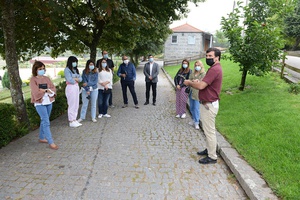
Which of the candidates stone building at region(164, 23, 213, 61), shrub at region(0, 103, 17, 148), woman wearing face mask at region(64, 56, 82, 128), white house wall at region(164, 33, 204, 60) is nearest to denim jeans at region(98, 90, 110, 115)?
woman wearing face mask at region(64, 56, 82, 128)

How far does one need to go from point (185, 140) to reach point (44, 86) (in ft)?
10.8

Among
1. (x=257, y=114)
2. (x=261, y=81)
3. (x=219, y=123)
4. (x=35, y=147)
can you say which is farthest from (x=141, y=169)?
(x=261, y=81)

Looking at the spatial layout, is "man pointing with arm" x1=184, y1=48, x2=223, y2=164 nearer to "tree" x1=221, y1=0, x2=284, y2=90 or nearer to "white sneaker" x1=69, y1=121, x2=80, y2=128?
"white sneaker" x1=69, y1=121, x2=80, y2=128

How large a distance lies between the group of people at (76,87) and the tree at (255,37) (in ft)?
10.3

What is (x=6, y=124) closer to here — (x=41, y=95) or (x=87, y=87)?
(x=41, y=95)

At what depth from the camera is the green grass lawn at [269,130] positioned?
3396 mm

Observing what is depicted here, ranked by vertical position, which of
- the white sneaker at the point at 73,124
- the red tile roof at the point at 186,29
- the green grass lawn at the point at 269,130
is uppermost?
the red tile roof at the point at 186,29

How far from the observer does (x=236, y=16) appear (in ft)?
27.9

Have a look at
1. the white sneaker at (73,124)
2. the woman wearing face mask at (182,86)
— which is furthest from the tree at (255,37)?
the white sneaker at (73,124)

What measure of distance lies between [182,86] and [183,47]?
3259 centimetres

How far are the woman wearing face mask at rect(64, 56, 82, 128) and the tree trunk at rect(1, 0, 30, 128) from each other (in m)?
1.07

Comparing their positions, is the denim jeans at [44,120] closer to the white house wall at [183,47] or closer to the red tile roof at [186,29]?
the white house wall at [183,47]

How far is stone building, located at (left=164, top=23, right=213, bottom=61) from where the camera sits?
122 ft

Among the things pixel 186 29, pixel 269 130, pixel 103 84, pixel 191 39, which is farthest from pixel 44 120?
pixel 186 29
